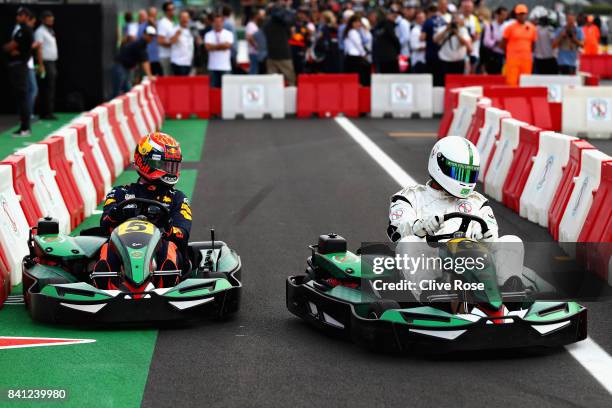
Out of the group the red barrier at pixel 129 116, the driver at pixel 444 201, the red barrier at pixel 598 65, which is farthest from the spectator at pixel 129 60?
the red barrier at pixel 598 65

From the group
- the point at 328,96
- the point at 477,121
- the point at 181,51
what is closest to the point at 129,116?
the point at 477,121

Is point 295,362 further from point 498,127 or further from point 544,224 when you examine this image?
point 498,127

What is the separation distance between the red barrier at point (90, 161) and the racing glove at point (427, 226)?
271 inches

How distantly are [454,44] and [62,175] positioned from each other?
14.7 metres

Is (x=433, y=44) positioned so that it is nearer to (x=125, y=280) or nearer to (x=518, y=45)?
(x=518, y=45)

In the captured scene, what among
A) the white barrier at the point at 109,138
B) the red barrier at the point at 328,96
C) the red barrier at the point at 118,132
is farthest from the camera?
the red barrier at the point at 328,96

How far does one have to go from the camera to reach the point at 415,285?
780 cm

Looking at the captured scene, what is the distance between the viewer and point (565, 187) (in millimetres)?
11969

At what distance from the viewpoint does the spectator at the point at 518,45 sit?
1021 inches

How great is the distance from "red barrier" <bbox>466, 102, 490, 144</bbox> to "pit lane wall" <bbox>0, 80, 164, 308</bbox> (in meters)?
4.79

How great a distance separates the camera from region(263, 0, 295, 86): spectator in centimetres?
2847

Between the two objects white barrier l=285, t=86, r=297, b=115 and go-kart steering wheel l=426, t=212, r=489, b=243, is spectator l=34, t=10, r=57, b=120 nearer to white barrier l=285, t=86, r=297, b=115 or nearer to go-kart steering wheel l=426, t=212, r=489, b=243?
white barrier l=285, t=86, r=297, b=115

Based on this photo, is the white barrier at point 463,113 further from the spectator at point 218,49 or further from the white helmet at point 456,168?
the white helmet at point 456,168

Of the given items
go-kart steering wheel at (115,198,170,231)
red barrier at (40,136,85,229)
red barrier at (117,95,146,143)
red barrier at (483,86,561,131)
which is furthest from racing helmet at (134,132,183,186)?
red barrier at (483,86,561,131)
